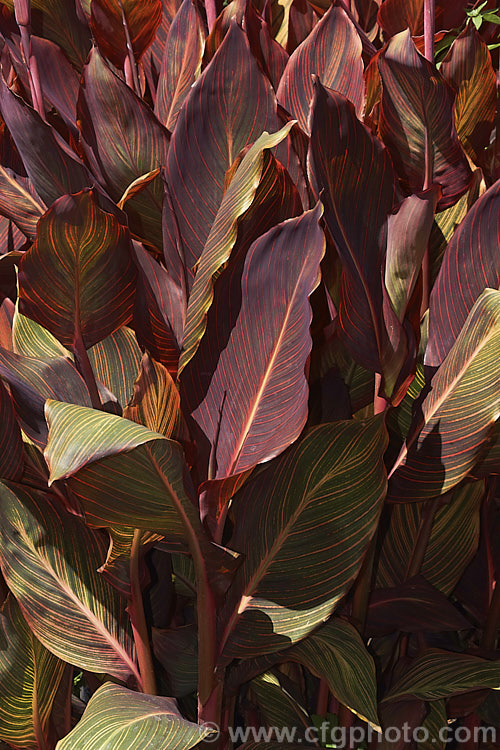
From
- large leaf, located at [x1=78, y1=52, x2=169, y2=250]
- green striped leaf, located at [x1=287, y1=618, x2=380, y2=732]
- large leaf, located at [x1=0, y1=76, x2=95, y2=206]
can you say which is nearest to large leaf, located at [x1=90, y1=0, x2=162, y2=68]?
large leaf, located at [x1=78, y1=52, x2=169, y2=250]

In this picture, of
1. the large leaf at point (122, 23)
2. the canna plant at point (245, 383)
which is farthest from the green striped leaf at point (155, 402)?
the large leaf at point (122, 23)

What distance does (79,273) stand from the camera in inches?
25.0

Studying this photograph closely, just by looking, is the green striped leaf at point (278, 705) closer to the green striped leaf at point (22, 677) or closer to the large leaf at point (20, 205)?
the green striped leaf at point (22, 677)

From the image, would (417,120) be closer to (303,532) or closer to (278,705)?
(303,532)

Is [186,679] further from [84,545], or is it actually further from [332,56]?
[332,56]

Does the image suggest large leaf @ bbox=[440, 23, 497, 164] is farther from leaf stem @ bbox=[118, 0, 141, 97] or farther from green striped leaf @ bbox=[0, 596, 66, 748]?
green striped leaf @ bbox=[0, 596, 66, 748]

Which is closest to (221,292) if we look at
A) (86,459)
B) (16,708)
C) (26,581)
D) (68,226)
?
(68,226)

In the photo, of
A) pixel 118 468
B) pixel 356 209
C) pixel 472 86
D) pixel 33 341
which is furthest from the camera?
pixel 472 86

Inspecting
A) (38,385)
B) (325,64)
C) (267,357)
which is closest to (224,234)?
(267,357)

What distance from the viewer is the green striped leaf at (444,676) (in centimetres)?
74

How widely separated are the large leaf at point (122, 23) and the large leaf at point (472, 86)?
0.39 m

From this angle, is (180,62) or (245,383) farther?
(180,62)

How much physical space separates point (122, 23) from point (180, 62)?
95mm

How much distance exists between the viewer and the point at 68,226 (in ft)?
1.96
